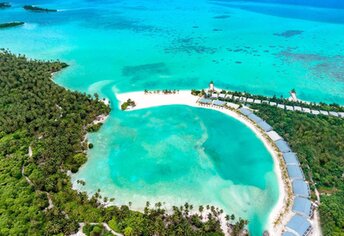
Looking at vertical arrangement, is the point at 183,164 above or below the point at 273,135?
below

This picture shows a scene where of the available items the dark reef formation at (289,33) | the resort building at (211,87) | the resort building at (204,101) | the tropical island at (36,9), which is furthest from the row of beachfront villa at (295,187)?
the tropical island at (36,9)

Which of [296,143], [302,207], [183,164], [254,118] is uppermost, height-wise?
[254,118]

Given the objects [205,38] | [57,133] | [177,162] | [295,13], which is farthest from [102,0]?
[177,162]

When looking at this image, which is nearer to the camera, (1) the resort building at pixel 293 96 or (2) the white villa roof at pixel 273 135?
(2) the white villa roof at pixel 273 135

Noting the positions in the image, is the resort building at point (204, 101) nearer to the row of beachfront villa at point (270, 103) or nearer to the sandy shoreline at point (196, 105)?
the sandy shoreline at point (196, 105)

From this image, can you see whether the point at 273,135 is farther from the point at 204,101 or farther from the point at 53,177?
the point at 53,177

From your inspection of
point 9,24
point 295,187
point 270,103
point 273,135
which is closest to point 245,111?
point 270,103
